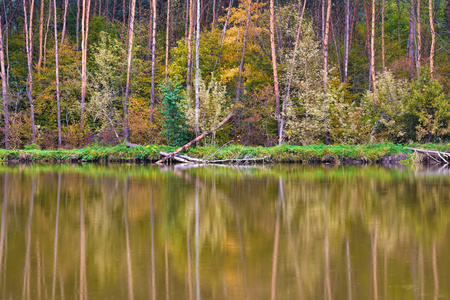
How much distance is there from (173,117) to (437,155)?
16223 millimetres

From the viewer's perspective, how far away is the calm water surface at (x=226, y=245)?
6.13 m

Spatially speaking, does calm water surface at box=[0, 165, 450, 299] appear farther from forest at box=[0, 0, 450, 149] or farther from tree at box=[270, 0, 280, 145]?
tree at box=[270, 0, 280, 145]

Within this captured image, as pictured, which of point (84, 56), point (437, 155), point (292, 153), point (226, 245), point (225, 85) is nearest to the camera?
point (226, 245)

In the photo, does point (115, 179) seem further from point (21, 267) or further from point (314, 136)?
point (314, 136)

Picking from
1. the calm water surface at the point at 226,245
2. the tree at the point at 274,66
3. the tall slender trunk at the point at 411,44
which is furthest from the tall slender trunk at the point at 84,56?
the calm water surface at the point at 226,245

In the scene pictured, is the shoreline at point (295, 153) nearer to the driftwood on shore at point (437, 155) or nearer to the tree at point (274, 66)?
the driftwood on shore at point (437, 155)

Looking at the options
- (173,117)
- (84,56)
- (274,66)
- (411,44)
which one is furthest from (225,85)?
(411,44)

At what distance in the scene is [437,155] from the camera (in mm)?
31984

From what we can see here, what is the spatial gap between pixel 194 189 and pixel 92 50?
30809mm

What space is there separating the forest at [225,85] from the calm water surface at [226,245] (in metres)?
19.8

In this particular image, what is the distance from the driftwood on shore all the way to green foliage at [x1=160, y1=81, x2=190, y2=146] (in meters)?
14.0

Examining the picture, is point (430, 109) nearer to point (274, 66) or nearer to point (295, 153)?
point (295, 153)

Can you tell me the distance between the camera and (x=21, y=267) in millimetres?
7070

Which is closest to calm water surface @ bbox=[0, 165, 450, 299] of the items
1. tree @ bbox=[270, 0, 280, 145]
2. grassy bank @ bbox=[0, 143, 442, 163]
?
grassy bank @ bbox=[0, 143, 442, 163]
